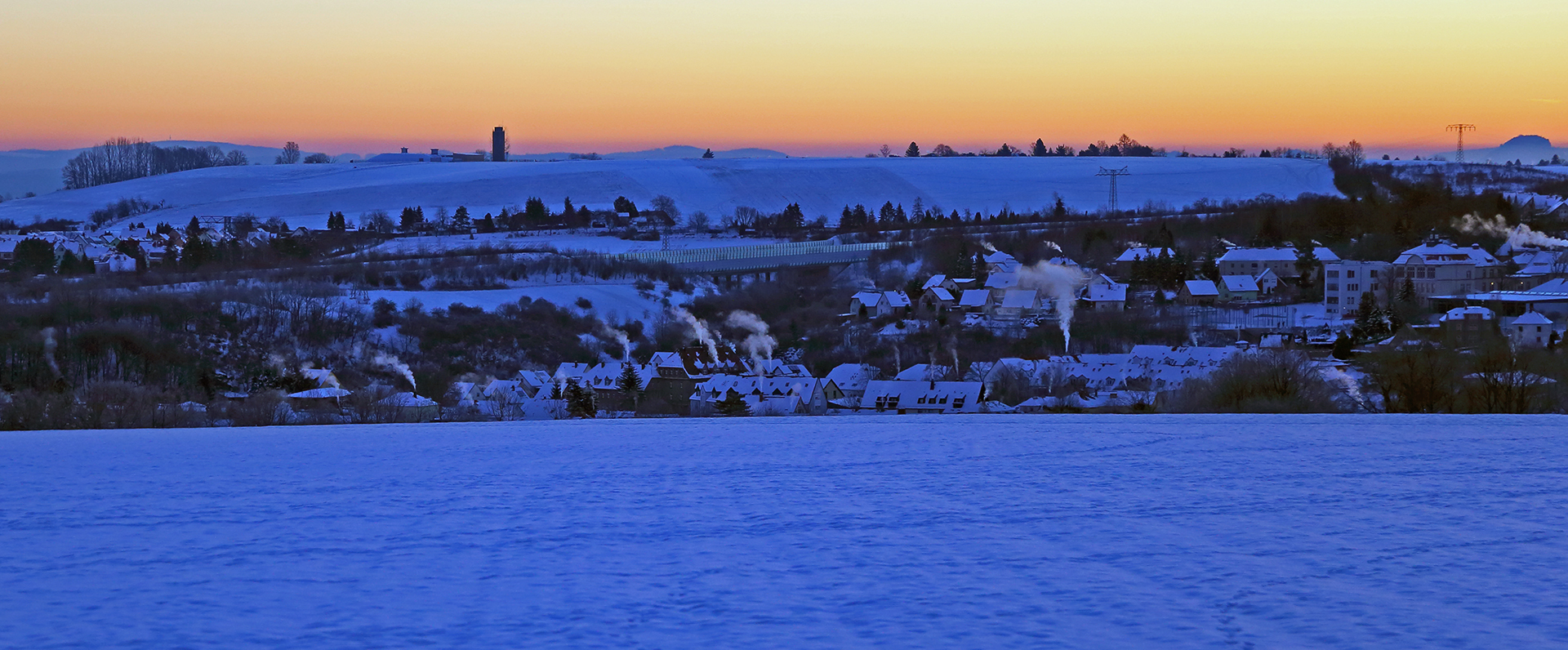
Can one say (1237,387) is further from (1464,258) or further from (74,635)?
(1464,258)

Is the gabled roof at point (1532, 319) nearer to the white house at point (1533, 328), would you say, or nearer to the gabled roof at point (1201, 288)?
the white house at point (1533, 328)

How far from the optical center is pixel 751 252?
32.8m

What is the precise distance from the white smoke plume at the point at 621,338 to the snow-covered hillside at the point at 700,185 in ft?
88.1

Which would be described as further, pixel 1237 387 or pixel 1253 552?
pixel 1237 387

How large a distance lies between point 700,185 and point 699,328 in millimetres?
33477

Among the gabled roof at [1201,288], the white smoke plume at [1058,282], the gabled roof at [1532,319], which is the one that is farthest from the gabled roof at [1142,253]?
the gabled roof at [1532,319]

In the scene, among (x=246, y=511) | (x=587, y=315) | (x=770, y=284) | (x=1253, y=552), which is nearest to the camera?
(x=1253, y=552)

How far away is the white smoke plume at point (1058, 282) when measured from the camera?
24078 mm

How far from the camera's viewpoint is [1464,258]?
25.4 meters

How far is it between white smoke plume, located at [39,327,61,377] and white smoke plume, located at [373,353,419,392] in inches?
160

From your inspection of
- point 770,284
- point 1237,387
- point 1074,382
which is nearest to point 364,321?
point 770,284

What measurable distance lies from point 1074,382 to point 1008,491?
1025 centimetres

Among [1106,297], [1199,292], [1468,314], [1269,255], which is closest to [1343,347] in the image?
[1468,314]

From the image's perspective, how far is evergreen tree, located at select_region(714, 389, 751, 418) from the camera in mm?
13609
